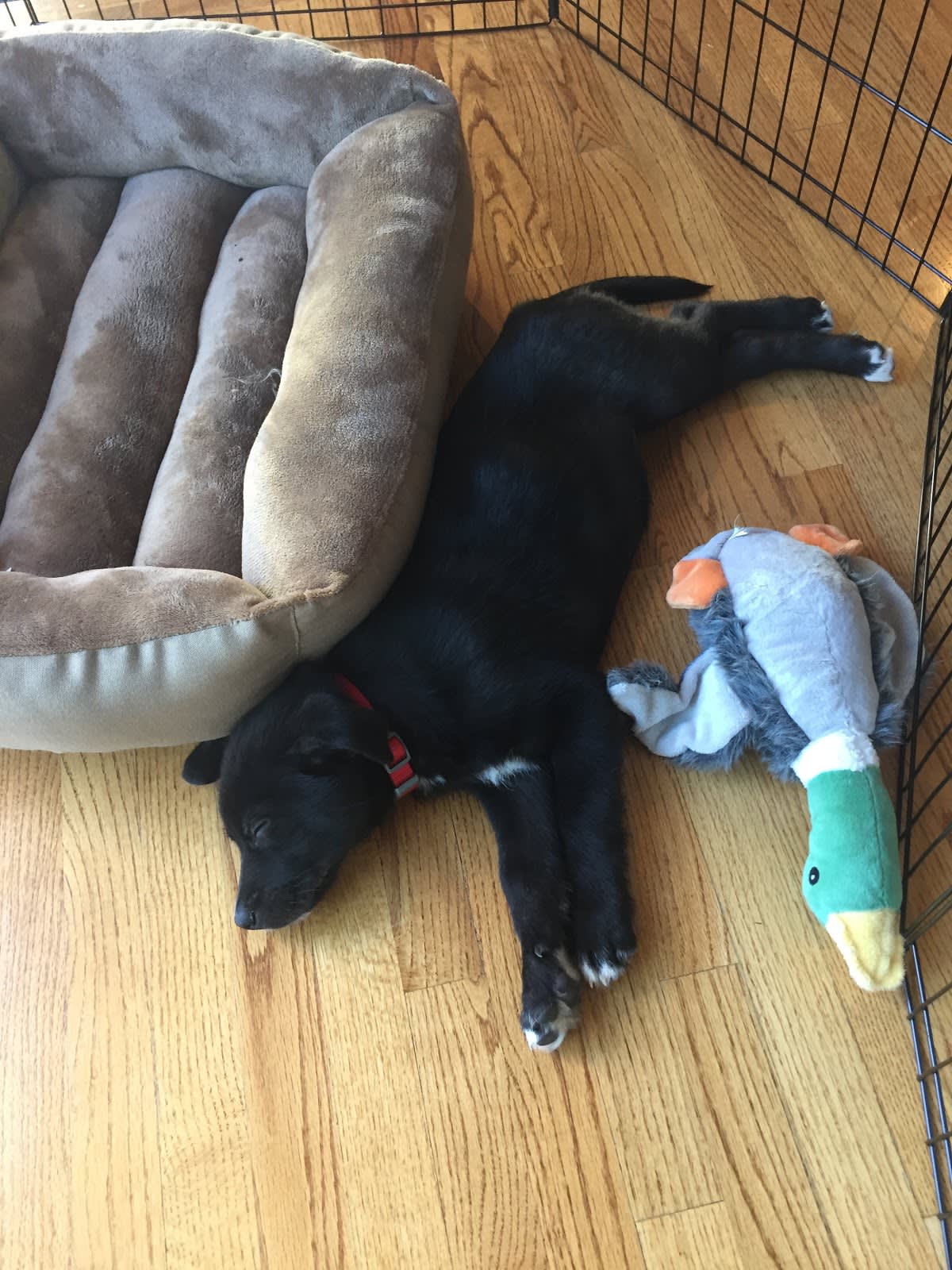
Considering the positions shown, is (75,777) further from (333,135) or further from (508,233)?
(508,233)

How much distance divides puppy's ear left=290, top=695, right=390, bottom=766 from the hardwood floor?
0.22 meters

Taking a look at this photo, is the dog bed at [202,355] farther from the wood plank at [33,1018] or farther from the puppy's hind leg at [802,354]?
the puppy's hind leg at [802,354]

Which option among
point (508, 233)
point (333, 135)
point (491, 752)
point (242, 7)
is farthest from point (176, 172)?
point (491, 752)

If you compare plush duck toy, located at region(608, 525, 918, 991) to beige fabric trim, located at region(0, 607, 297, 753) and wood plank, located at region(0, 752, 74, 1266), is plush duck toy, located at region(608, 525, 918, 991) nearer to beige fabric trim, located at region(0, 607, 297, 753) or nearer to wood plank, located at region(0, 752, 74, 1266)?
beige fabric trim, located at region(0, 607, 297, 753)

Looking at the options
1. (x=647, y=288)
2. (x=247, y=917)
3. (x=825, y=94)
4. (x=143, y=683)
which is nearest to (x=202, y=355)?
(x=143, y=683)

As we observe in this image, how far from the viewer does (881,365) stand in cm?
167

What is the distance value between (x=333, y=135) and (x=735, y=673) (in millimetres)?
1086

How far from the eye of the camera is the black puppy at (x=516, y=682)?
1.27 meters

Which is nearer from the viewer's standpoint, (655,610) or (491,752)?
(491,752)

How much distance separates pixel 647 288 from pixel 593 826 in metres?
0.94

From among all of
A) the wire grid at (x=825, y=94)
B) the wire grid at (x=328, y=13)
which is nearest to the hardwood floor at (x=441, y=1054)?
the wire grid at (x=825, y=94)

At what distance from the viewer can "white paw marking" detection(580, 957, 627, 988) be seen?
126 cm

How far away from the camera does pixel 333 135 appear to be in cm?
168

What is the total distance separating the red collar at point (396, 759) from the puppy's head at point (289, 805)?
0.03m
